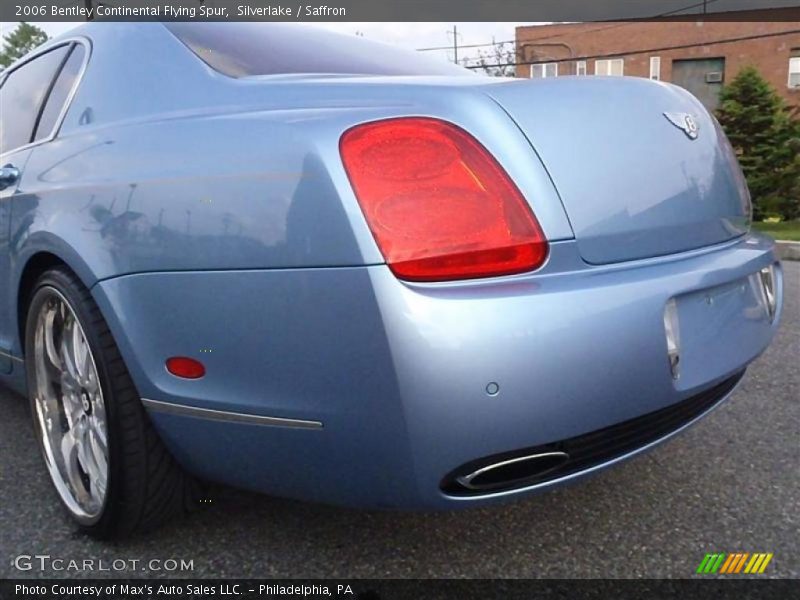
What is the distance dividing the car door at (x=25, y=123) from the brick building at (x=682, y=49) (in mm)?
23767

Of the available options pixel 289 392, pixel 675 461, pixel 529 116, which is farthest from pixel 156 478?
pixel 675 461

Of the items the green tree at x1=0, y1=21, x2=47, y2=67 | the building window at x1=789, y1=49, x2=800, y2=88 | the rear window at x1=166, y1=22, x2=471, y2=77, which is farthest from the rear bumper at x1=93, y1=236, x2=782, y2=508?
the green tree at x1=0, y1=21, x2=47, y2=67

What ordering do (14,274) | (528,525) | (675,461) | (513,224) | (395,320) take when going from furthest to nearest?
(675,461)
(14,274)
(528,525)
(513,224)
(395,320)

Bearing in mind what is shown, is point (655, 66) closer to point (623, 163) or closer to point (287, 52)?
point (287, 52)

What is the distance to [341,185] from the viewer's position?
129 cm

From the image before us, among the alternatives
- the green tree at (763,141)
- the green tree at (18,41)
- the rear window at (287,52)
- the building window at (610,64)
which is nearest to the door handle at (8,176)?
the rear window at (287,52)

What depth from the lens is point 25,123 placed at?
98.3 inches

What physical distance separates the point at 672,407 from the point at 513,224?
607mm

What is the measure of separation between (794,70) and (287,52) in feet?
92.8

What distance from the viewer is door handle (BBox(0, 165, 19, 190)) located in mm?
2160

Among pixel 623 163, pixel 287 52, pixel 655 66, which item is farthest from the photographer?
pixel 655 66

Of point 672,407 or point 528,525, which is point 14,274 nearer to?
point 528,525

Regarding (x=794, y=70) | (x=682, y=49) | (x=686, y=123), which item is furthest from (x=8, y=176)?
(x=794, y=70)

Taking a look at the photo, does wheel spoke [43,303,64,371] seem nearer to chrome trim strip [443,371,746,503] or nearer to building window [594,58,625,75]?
chrome trim strip [443,371,746,503]
